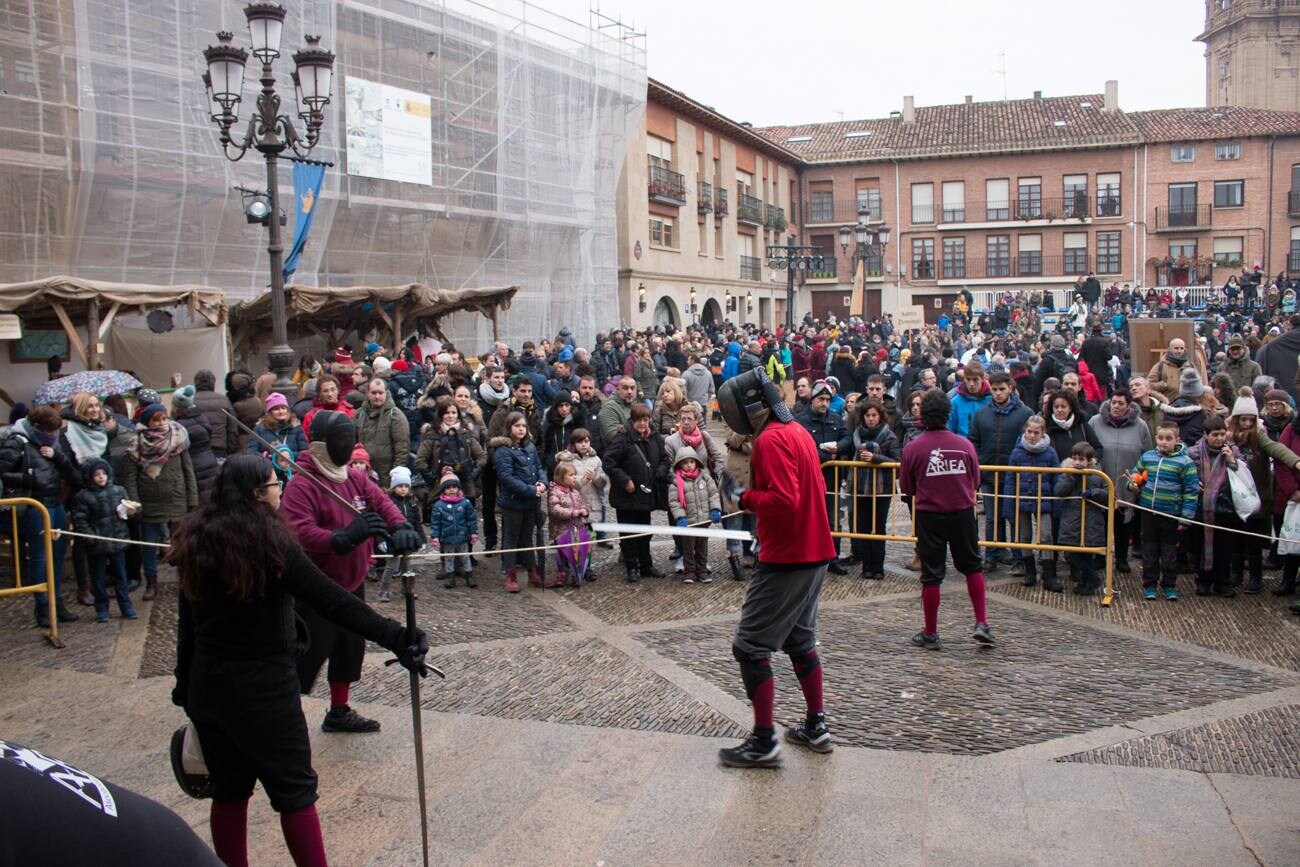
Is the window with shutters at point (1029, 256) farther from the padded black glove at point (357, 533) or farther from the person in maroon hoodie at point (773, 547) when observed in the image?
the padded black glove at point (357, 533)

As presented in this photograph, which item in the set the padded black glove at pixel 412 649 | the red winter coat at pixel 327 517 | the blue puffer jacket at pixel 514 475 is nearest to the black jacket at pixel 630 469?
the blue puffer jacket at pixel 514 475

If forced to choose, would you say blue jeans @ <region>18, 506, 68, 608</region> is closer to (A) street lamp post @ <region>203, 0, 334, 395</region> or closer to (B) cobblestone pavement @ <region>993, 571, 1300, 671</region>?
(A) street lamp post @ <region>203, 0, 334, 395</region>

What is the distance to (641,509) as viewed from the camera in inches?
369

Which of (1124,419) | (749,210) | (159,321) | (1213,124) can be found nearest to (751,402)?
(1124,419)

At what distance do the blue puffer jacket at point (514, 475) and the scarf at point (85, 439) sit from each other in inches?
116

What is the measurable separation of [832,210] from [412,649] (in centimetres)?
5192

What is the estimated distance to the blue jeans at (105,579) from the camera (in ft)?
25.7

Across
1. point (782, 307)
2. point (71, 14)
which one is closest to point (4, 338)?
point (71, 14)

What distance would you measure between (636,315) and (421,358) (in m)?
15.9

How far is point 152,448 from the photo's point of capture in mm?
8359

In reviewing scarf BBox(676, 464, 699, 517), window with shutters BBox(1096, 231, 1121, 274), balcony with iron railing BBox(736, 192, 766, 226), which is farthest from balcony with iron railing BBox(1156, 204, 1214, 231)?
scarf BBox(676, 464, 699, 517)

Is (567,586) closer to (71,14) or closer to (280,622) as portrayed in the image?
(280,622)

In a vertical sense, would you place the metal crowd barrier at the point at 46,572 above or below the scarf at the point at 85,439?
below

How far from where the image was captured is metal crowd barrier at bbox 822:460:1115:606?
27.2ft
